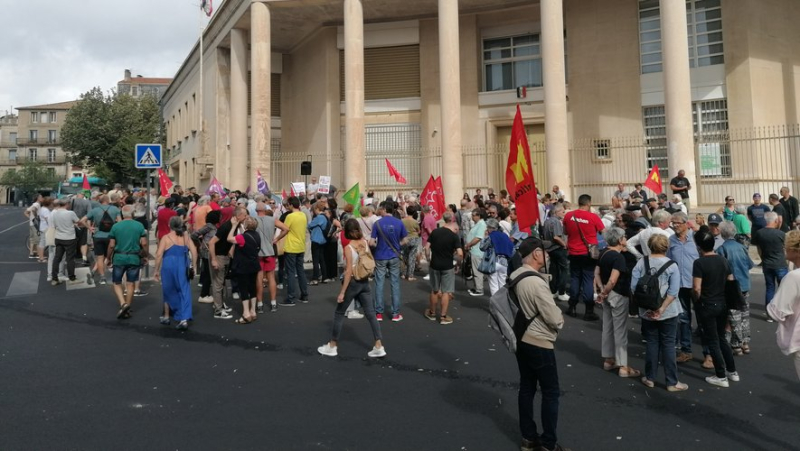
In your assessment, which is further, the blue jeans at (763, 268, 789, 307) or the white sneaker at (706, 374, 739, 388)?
the blue jeans at (763, 268, 789, 307)

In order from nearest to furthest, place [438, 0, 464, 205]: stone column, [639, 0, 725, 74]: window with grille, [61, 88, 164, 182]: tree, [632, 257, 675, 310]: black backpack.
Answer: [632, 257, 675, 310]: black backpack, [438, 0, 464, 205]: stone column, [639, 0, 725, 74]: window with grille, [61, 88, 164, 182]: tree

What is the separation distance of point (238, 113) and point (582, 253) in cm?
1861

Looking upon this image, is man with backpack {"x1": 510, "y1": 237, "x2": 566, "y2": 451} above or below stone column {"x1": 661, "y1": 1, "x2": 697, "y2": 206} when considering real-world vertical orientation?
below

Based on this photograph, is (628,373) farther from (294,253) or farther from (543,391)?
(294,253)

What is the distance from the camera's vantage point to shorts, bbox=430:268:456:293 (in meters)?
7.76

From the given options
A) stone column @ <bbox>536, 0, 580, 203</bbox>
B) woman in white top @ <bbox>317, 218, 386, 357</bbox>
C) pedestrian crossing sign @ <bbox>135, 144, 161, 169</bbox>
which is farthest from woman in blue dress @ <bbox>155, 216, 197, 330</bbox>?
stone column @ <bbox>536, 0, 580, 203</bbox>

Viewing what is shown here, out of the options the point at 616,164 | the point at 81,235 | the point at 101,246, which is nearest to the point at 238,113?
the point at 81,235

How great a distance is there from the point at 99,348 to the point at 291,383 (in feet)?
9.84

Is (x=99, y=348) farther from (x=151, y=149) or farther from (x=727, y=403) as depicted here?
(x=727, y=403)

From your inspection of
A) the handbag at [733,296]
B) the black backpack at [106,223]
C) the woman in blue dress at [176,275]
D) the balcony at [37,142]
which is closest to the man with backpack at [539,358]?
the handbag at [733,296]

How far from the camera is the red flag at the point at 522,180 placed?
21.1 ft

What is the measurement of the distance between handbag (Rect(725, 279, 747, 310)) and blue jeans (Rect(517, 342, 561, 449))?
273 centimetres

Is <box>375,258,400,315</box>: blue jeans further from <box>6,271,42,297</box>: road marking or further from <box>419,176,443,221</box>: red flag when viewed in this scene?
<box>6,271,42,297</box>: road marking

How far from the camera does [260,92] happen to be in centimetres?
2077
